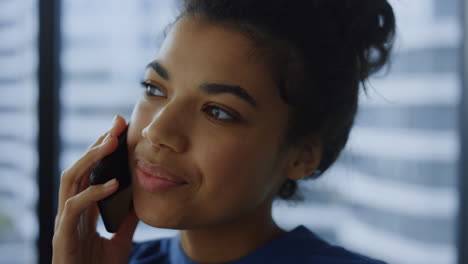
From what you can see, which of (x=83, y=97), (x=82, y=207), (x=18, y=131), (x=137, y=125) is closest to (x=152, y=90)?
(x=137, y=125)

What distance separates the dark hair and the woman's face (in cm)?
4

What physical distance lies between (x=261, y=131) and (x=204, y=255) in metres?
0.35

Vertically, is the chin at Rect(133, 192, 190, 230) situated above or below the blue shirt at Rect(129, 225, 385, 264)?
above

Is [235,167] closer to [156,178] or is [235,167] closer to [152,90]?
[156,178]

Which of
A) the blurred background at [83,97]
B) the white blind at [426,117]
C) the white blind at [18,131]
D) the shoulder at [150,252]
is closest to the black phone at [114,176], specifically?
the shoulder at [150,252]

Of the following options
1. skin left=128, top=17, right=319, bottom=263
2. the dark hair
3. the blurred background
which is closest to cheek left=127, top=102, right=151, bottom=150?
skin left=128, top=17, right=319, bottom=263

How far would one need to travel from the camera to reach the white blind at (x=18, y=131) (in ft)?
6.56

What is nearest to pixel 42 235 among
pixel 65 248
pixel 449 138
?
pixel 65 248

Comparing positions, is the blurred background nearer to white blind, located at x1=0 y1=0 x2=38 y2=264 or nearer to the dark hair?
white blind, located at x1=0 y1=0 x2=38 y2=264

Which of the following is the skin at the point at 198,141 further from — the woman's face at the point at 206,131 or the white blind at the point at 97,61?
the white blind at the point at 97,61

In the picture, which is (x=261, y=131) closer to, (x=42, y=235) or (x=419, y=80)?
(x=42, y=235)

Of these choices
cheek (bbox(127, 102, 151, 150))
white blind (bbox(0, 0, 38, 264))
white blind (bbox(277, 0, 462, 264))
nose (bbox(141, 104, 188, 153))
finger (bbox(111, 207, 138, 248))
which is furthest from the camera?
white blind (bbox(0, 0, 38, 264))

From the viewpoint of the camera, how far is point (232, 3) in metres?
0.92

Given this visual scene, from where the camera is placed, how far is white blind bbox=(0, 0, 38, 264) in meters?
2.00
